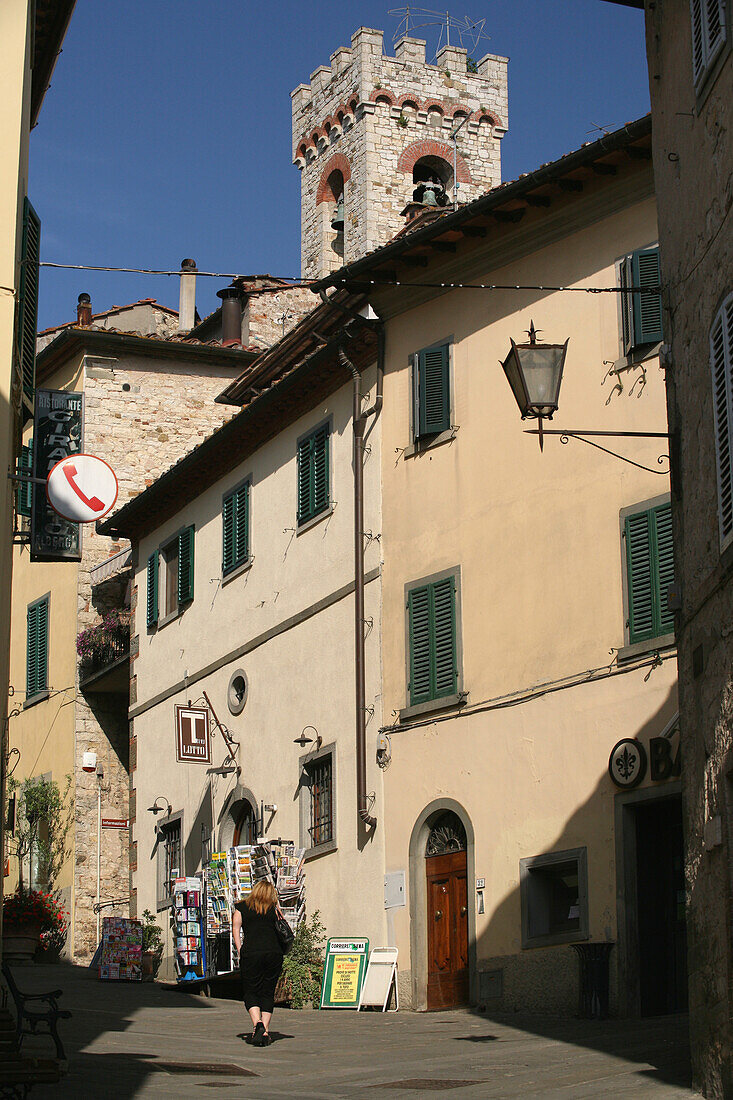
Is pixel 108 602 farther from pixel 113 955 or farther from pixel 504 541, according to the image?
pixel 504 541

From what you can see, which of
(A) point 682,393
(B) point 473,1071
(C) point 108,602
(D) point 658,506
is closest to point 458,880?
(D) point 658,506

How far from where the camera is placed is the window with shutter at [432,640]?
696 inches

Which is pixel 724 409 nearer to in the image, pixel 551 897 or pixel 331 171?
pixel 551 897

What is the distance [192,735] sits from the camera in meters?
22.8

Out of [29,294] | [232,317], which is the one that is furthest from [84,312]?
[29,294]

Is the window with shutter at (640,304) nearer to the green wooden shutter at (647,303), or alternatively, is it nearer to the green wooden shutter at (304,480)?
the green wooden shutter at (647,303)

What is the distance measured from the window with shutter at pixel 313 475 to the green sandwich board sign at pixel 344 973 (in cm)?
550

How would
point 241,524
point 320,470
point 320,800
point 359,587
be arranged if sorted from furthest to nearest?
point 241,524 → point 320,470 → point 320,800 → point 359,587

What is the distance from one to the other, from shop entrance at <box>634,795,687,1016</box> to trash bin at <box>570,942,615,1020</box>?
33 centimetres

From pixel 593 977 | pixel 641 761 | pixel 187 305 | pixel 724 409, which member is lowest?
pixel 593 977

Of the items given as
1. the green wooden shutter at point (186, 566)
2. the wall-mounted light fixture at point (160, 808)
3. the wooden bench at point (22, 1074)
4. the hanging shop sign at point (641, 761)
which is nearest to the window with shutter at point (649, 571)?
the hanging shop sign at point (641, 761)

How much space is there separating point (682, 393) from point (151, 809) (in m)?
16.1

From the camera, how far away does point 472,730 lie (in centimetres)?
1719

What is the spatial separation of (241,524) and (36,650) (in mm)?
8734
